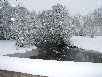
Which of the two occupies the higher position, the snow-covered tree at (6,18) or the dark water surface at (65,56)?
the snow-covered tree at (6,18)

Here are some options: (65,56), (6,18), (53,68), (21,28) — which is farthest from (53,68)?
(6,18)

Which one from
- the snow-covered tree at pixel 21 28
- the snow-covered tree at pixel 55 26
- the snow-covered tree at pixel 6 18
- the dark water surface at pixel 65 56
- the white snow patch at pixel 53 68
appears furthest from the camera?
the snow-covered tree at pixel 6 18

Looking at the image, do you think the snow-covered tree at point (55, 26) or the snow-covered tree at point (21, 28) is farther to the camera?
the snow-covered tree at point (55, 26)

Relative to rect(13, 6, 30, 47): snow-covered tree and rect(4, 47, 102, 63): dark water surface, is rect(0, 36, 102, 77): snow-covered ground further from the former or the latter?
rect(13, 6, 30, 47): snow-covered tree

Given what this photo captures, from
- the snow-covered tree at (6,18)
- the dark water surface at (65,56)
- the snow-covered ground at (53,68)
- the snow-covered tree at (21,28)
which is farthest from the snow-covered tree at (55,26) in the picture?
the snow-covered ground at (53,68)

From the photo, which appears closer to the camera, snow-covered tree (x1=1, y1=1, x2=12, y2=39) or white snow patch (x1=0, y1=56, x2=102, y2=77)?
white snow patch (x1=0, y1=56, x2=102, y2=77)

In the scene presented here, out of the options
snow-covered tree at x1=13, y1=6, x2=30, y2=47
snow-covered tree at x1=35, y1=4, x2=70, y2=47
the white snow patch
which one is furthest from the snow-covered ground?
snow-covered tree at x1=35, y1=4, x2=70, y2=47

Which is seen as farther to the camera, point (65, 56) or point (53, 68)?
point (65, 56)

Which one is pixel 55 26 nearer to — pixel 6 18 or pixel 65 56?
pixel 65 56

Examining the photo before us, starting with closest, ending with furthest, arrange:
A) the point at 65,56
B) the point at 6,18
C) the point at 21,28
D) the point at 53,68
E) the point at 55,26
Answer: the point at 53,68
the point at 65,56
the point at 21,28
the point at 55,26
the point at 6,18

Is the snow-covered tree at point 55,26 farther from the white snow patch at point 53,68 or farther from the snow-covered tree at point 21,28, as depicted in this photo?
the white snow patch at point 53,68

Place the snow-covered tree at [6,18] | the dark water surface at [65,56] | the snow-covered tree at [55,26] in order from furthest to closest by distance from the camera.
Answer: the snow-covered tree at [6,18] < the snow-covered tree at [55,26] < the dark water surface at [65,56]

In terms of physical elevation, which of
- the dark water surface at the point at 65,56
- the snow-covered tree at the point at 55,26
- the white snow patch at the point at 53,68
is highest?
the snow-covered tree at the point at 55,26

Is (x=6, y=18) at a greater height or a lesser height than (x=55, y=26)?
greater
